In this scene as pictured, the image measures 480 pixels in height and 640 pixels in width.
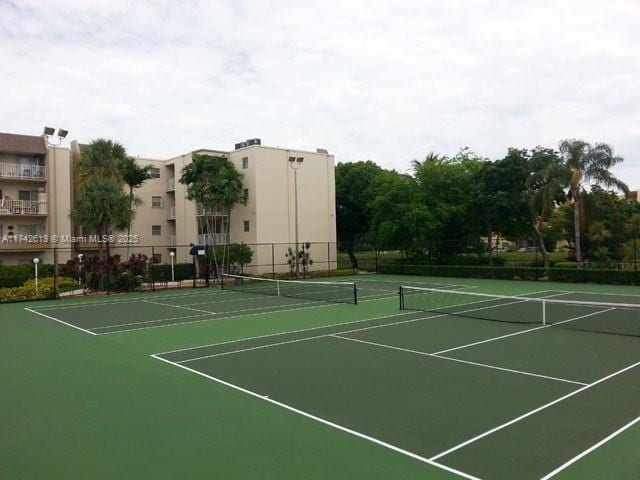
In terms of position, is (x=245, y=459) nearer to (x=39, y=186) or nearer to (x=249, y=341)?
(x=249, y=341)

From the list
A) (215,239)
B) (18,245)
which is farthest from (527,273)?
(18,245)

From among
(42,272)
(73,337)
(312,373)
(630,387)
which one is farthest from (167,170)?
(630,387)

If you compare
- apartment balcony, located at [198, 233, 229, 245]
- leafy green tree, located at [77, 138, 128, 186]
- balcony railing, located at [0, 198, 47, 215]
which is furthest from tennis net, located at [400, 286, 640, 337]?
balcony railing, located at [0, 198, 47, 215]

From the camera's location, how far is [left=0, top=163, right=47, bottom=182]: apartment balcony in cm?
3817

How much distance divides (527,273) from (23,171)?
1435 inches

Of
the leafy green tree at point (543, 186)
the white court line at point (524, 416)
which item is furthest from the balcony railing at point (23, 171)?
the white court line at point (524, 416)

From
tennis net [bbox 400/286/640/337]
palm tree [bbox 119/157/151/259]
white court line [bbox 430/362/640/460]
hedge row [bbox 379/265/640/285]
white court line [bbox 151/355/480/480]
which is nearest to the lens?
white court line [bbox 151/355/480/480]

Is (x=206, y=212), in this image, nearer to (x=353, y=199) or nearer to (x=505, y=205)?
(x=353, y=199)

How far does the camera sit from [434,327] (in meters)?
15.9

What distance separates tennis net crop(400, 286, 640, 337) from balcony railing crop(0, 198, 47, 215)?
95.6 feet

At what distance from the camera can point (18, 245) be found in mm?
37250

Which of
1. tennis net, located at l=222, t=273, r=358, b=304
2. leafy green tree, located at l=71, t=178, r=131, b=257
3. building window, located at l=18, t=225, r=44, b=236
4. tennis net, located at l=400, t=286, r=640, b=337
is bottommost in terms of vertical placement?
tennis net, located at l=400, t=286, r=640, b=337

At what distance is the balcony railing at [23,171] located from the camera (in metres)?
38.2

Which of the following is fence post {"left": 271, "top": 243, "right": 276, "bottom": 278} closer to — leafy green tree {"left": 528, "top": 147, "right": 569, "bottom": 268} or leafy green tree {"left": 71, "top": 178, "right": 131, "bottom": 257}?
leafy green tree {"left": 71, "top": 178, "right": 131, "bottom": 257}
